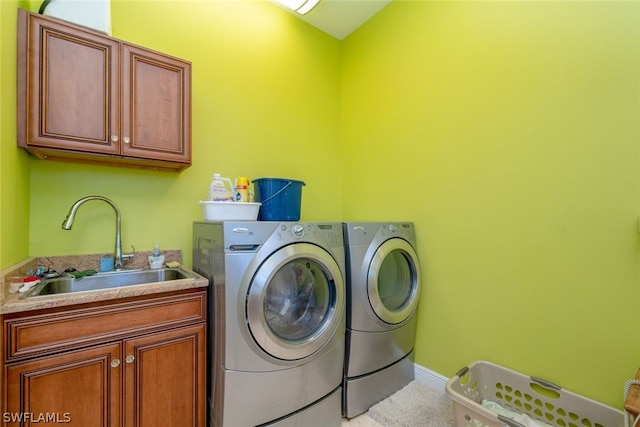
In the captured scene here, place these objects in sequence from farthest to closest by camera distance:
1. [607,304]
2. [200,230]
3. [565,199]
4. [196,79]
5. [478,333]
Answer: [196,79] → [478,333] → [200,230] → [565,199] → [607,304]

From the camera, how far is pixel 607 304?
126 centimetres

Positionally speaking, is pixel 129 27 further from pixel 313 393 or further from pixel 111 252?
pixel 313 393

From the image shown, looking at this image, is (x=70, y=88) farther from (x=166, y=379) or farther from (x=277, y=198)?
(x=166, y=379)

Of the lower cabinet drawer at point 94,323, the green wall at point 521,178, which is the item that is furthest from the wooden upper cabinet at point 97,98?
the green wall at point 521,178

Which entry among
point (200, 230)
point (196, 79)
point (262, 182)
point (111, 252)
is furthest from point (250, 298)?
point (196, 79)

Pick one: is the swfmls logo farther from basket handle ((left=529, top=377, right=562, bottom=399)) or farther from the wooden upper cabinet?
basket handle ((left=529, top=377, right=562, bottom=399))

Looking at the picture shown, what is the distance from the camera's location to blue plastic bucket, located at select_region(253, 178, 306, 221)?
1724mm

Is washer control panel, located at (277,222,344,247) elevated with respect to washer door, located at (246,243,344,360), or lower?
elevated

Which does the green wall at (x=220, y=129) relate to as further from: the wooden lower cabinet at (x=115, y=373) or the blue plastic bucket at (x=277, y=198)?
the wooden lower cabinet at (x=115, y=373)

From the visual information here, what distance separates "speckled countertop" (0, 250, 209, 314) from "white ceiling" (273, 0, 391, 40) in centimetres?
230

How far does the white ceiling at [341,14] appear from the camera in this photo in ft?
7.35

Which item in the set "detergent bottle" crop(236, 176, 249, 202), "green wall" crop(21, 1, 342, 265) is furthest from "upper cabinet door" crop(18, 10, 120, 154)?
"detergent bottle" crop(236, 176, 249, 202)

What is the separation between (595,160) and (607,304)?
0.68 metres

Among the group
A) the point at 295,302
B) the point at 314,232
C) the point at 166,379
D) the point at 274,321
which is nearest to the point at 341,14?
the point at 314,232
